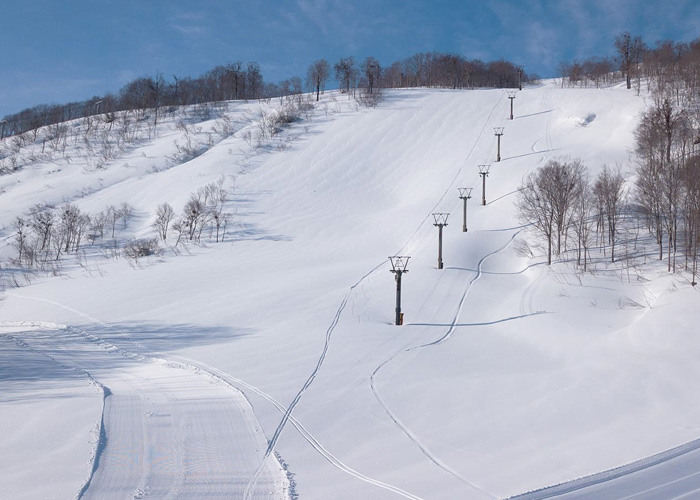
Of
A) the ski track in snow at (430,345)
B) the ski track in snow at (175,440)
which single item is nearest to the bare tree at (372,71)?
the ski track in snow at (430,345)

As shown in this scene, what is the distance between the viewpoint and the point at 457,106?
65.1 m

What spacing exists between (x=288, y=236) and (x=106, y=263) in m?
14.9

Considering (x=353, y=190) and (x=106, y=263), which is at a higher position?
(x=353, y=190)

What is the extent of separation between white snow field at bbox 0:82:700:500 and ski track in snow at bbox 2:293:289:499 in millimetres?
48

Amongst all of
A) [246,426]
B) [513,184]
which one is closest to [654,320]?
[246,426]

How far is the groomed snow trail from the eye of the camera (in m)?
6.98

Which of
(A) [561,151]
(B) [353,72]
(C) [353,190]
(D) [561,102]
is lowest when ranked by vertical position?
(C) [353,190]

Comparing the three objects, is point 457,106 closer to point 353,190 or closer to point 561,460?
point 353,190

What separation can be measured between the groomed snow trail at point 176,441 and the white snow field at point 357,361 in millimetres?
50

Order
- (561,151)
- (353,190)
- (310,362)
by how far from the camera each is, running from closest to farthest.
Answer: (310,362)
(561,151)
(353,190)

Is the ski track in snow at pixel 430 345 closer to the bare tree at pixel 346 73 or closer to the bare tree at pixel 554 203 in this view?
the bare tree at pixel 554 203

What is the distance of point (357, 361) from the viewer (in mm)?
14828

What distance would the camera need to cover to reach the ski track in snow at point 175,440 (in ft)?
22.9

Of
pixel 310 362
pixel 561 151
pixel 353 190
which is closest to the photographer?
pixel 310 362
